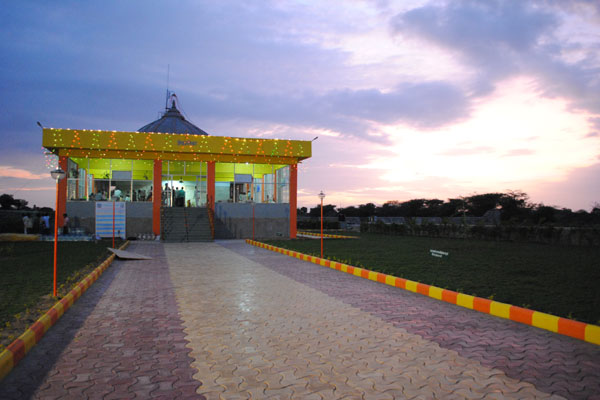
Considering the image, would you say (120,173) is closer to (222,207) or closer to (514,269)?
(222,207)

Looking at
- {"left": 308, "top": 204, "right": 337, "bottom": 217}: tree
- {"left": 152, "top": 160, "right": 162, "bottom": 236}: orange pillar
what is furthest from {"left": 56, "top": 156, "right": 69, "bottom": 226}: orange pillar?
{"left": 308, "top": 204, "right": 337, "bottom": 217}: tree

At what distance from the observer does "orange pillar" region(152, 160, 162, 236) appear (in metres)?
29.3

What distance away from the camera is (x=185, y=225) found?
2831 centimetres

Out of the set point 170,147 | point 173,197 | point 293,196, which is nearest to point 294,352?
point 170,147

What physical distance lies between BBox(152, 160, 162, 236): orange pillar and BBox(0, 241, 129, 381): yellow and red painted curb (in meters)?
20.9

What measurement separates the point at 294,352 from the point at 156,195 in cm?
2646

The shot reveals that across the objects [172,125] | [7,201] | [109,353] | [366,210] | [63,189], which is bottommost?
[109,353]

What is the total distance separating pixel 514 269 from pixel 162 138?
23.1 m

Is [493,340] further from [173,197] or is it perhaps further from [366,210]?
[366,210]

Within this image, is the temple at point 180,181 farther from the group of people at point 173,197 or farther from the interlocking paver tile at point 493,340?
the interlocking paver tile at point 493,340

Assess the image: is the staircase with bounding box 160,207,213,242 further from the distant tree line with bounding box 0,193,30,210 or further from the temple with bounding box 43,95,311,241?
the distant tree line with bounding box 0,193,30,210

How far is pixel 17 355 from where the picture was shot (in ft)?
15.5

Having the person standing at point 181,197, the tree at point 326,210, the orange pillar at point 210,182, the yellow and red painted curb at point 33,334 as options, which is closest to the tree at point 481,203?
the tree at point 326,210

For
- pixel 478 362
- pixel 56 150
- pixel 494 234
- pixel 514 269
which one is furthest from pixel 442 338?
pixel 56 150
